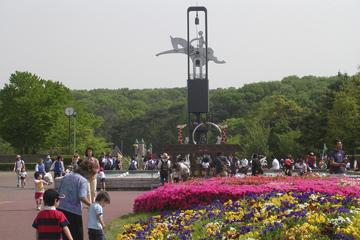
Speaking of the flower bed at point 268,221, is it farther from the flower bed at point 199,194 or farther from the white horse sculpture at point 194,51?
the white horse sculpture at point 194,51

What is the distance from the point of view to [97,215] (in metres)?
9.33

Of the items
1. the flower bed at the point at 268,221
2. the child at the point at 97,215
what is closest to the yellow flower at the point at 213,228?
the flower bed at the point at 268,221

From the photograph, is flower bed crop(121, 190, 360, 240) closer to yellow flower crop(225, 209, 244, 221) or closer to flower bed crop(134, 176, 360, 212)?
yellow flower crop(225, 209, 244, 221)

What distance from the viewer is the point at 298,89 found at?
105688 mm

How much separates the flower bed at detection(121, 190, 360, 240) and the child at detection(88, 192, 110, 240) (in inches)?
27.0

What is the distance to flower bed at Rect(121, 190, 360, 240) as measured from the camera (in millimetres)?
7785

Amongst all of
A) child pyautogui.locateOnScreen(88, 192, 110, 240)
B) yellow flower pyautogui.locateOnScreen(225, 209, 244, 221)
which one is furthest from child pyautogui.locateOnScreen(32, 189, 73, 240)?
yellow flower pyautogui.locateOnScreen(225, 209, 244, 221)

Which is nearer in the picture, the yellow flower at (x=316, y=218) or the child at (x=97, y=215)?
the yellow flower at (x=316, y=218)

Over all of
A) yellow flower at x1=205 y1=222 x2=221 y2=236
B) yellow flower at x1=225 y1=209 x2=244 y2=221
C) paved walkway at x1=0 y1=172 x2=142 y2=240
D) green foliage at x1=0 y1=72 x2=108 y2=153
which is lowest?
paved walkway at x1=0 y1=172 x2=142 y2=240

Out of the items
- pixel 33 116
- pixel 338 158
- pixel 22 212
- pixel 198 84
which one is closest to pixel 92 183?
pixel 22 212

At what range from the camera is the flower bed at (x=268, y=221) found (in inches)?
307

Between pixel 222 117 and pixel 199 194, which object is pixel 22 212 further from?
pixel 222 117

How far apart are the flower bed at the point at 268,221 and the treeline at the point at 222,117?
35381 mm

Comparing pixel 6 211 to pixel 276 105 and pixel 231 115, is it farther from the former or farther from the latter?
pixel 231 115
